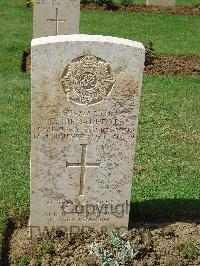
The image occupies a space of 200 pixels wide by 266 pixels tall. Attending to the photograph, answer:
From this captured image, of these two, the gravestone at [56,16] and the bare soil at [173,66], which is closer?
the gravestone at [56,16]

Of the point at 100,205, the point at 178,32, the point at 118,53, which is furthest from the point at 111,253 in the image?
the point at 178,32

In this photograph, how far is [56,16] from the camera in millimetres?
11328

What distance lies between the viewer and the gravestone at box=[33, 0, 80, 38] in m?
11.1

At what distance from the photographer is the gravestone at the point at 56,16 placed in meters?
11.1

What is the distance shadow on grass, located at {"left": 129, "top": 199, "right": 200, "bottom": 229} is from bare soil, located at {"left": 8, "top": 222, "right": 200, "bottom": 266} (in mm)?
418

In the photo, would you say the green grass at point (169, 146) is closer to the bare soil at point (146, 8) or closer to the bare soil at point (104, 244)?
the bare soil at point (104, 244)

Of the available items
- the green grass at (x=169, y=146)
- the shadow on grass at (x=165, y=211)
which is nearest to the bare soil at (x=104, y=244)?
the shadow on grass at (x=165, y=211)

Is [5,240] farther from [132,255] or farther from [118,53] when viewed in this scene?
[118,53]

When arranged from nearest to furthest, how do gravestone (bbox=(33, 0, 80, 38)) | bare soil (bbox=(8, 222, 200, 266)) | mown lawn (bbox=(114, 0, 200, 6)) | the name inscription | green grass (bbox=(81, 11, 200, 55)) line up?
the name inscription → bare soil (bbox=(8, 222, 200, 266)) → gravestone (bbox=(33, 0, 80, 38)) → green grass (bbox=(81, 11, 200, 55)) → mown lawn (bbox=(114, 0, 200, 6))

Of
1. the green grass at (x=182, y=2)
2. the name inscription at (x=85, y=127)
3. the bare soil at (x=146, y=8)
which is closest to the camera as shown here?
the name inscription at (x=85, y=127)

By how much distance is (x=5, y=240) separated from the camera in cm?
541

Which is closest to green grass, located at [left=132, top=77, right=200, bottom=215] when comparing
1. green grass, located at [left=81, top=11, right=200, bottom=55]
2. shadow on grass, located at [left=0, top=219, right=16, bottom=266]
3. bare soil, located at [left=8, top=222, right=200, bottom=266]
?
bare soil, located at [left=8, top=222, right=200, bottom=266]

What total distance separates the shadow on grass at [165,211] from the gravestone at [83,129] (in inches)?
24.6

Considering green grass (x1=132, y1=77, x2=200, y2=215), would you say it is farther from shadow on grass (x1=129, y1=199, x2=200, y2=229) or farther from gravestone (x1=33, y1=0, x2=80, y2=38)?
gravestone (x1=33, y1=0, x2=80, y2=38)
